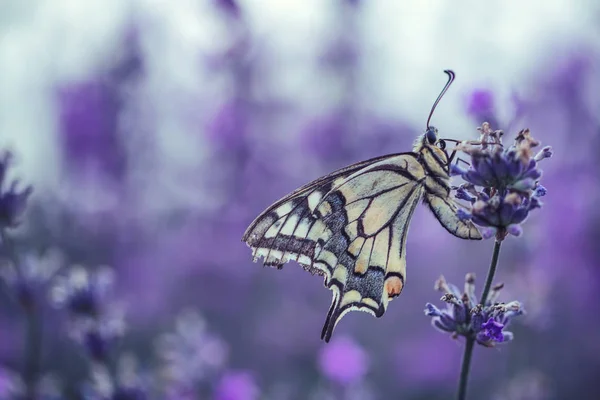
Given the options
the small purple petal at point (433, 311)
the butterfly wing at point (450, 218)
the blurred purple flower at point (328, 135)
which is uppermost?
the blurred purple flower at point (328, 135)

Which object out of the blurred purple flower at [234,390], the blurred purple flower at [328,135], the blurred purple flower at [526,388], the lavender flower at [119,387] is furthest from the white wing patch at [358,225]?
the blurred purple flower at [328,135]

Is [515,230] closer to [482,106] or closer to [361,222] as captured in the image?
[361,222]

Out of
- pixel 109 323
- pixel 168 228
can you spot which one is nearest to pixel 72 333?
pixel 109 323

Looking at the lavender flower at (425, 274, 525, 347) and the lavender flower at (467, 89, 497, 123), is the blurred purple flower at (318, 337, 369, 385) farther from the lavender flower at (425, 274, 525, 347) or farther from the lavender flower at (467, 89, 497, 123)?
the lavender flower at (425, 274, 525, 347)

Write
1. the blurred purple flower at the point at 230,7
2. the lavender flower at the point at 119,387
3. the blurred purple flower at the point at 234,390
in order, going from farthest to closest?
the blurred purple flower at the point at 230,7 → the blurred purple flower at the point at 234,390 → the lavender flower at the point at 119,387

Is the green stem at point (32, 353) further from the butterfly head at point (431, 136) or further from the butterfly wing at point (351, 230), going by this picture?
the butterfly head at point (431, 136)

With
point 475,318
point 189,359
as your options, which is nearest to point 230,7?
point 189,359

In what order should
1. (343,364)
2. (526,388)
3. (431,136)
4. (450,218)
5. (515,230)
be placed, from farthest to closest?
(343,364) → (526,388) → (431,136) → (450,218) → (515,230)
